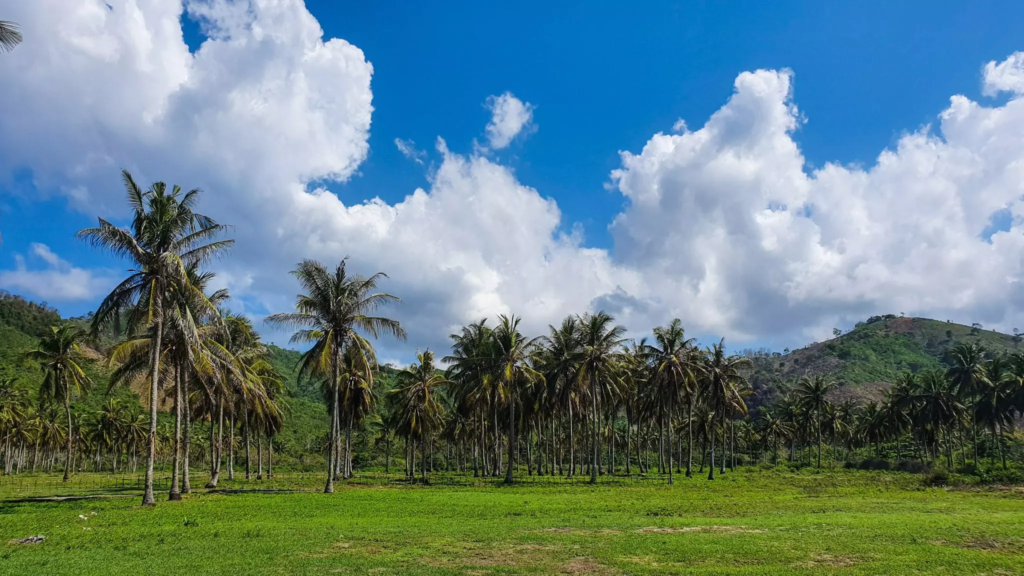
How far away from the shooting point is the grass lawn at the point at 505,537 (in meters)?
13.9

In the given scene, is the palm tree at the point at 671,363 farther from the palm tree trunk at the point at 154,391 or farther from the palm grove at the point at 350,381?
the palm tree trunk at the point at 154,391

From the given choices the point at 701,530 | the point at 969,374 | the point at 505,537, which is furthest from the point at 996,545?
the point at 969,374

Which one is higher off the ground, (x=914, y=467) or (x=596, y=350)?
(x=596, y=350)

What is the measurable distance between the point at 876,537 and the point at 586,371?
30910 millimetres

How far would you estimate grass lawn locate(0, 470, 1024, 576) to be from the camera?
45.5 feet

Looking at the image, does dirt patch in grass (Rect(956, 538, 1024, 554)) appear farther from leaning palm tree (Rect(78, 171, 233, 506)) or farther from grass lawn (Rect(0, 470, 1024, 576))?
leaning palm tree (Rect(78, 171, 233, 506))

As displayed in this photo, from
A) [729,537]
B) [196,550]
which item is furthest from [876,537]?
Answer: [196,550]

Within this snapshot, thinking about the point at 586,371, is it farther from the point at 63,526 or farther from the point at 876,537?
the point at 63,526

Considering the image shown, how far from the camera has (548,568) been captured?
1377 cm

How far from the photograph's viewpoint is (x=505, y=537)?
1816 centimetres

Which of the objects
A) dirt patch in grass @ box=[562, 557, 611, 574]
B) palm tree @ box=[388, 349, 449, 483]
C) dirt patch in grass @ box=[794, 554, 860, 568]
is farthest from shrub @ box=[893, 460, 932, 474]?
dirt patch in grass @ box=[562, 557, 611, 574]

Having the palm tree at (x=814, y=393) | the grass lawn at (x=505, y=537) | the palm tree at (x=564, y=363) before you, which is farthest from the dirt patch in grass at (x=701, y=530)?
the palm tree at (x=814, y=393)

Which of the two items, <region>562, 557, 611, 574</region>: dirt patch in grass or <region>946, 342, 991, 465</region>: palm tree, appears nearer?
<region>562, 557, 611, 574</region>: dirt patch in grass

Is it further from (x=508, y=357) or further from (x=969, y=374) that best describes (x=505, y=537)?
(x=969, y=374)
